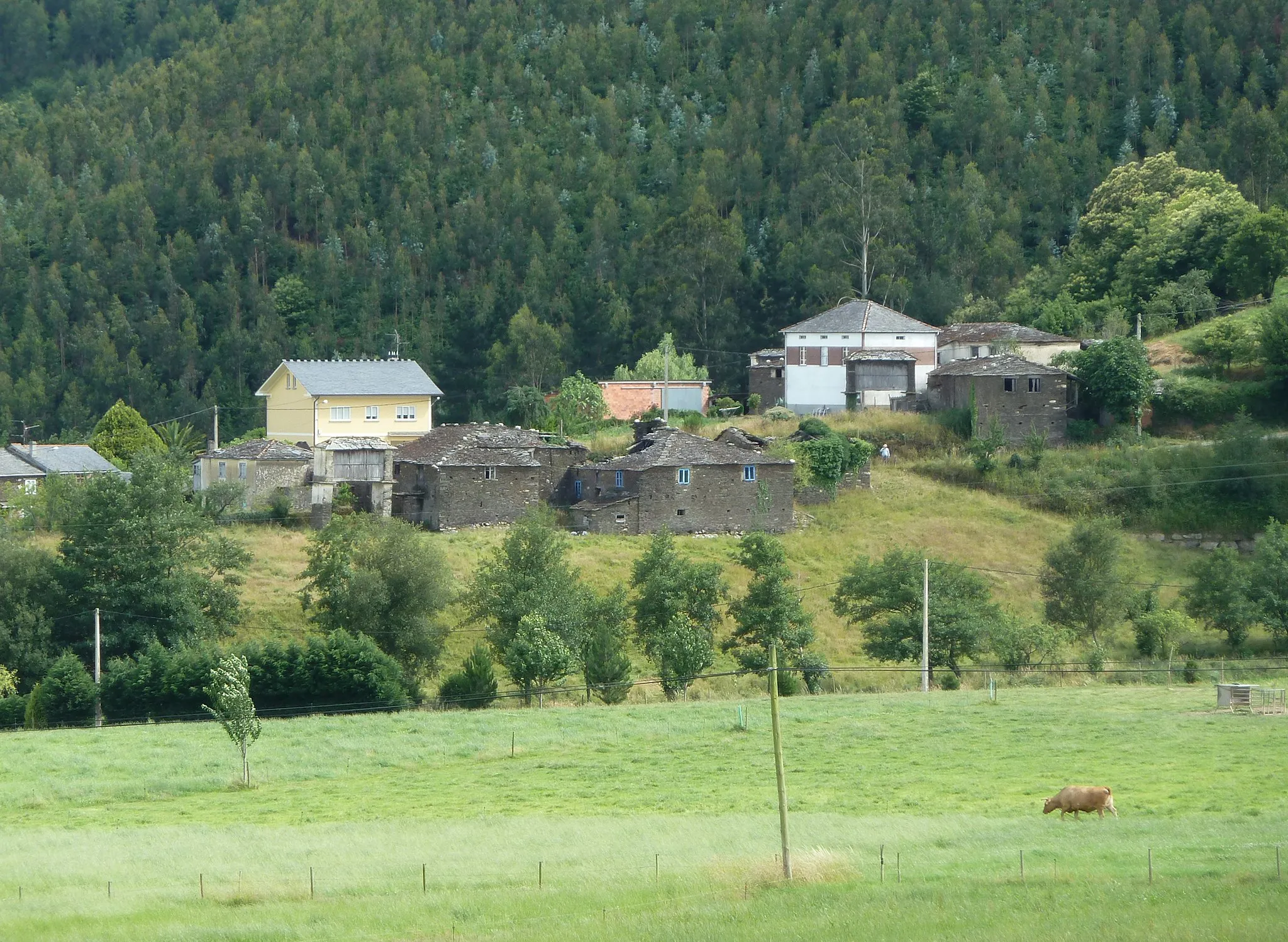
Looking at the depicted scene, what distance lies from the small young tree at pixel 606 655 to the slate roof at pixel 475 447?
12692 millimetres

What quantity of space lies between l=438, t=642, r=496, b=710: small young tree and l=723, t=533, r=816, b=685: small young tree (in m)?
7.19

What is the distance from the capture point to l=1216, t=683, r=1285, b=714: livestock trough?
39594 mm

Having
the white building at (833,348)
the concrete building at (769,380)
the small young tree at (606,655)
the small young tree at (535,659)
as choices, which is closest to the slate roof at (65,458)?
the concrete building at (769,380)

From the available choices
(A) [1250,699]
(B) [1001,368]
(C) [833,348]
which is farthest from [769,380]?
(A) [1250,699]

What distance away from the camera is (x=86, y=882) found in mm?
24672

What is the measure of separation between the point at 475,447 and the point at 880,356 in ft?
68.1

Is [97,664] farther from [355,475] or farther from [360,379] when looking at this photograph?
[360,379]

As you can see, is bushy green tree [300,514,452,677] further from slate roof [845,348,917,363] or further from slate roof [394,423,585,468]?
slate roof [845,348,917,363]

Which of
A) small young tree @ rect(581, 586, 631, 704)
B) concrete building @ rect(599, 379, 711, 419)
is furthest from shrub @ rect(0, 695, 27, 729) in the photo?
concrete building @ rect(599, 379, 711, 419)

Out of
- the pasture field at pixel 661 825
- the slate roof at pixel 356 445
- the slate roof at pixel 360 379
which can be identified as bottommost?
the pasture field at pixel 661 825

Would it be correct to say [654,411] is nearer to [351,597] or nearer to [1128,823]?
[351,597]

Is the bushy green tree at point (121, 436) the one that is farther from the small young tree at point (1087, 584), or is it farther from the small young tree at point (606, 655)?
the small young tree at point (1087, 584)

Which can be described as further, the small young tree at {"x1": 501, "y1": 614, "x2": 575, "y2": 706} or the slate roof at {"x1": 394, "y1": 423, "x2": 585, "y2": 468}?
the slate roof at {"x1": 394, "y1": 423, "x2": 585, "y2": 468}

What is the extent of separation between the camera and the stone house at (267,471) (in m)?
63.1
